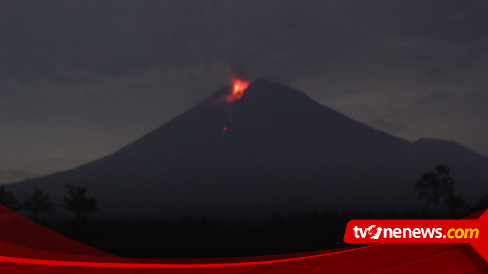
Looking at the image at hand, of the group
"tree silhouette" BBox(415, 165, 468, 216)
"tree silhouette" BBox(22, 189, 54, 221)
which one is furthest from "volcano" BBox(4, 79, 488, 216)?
"tree silhouette" BBox(415, 165, 468, 216)

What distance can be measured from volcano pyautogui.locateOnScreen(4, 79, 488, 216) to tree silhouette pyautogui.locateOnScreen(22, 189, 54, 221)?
43.4 meters

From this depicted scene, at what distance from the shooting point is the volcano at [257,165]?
9638 cm

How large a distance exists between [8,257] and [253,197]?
8965 centimetres

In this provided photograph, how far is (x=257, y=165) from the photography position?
363ft

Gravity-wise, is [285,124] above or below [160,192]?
above

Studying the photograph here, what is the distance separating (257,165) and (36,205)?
6866 cm

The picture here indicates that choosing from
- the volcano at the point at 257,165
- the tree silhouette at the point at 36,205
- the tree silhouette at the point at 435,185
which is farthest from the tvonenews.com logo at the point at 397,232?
the volcano at the point at 257,165

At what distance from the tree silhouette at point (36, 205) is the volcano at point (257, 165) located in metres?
43.4

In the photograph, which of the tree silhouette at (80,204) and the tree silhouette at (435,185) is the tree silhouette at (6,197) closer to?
the tree silhouette at (80,204)

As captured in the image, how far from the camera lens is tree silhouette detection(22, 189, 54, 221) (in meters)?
44.7

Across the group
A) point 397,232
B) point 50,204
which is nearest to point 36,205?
point 50,204

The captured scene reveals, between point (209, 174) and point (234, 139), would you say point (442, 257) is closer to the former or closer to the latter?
point (234, 139)

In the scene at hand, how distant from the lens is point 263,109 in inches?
4343

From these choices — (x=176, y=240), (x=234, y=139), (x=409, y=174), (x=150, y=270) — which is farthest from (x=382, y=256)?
(x=409, y=174)
